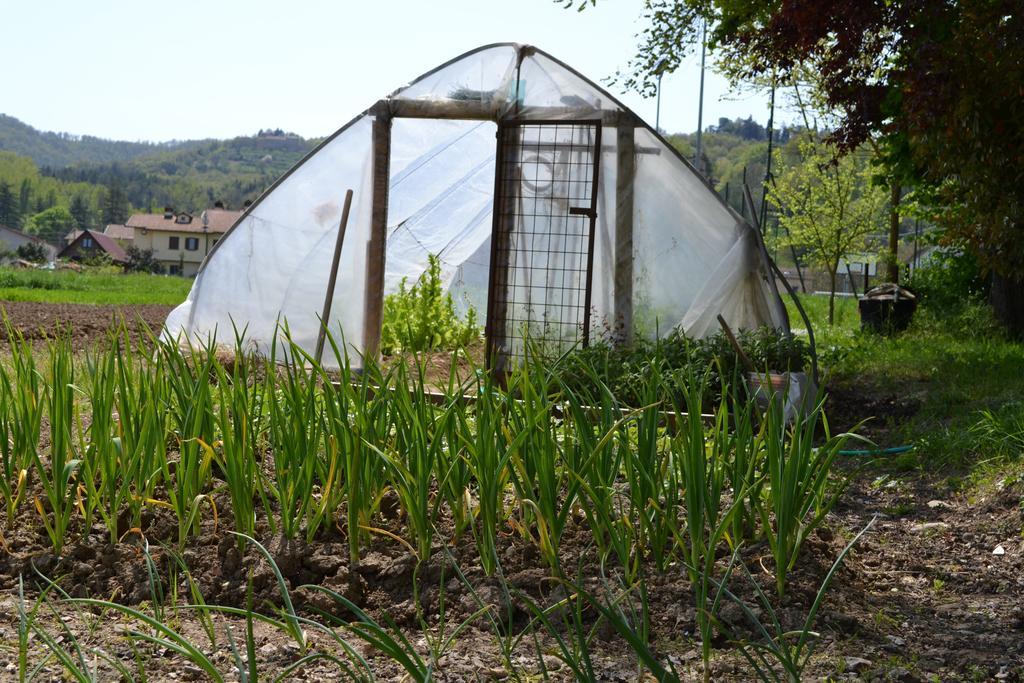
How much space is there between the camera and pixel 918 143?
Result: 5918 millimetres

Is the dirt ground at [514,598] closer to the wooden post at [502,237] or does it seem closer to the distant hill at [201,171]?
the wooden post at [502,237]

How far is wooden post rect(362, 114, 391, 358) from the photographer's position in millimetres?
6742

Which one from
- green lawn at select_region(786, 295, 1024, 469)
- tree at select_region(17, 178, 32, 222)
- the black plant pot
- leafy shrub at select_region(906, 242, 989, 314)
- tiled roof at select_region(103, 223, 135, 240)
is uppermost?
tree at select_region(17, 178, 32, 222)

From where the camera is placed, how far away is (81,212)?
101 metres

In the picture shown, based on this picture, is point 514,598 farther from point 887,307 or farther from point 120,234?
point 120,234

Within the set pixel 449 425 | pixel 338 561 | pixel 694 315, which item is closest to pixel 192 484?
pixel 338 561

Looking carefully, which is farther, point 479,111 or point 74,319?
point 74,319

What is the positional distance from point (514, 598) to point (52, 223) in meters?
112

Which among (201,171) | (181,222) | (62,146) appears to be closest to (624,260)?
(181,222)

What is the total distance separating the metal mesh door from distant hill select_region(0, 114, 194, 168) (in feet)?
624

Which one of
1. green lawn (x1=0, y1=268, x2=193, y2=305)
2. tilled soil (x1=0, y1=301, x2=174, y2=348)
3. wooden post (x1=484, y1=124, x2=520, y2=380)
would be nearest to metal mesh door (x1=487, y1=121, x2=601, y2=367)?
wooden post (x1=484, y1=124, x2=520, y2=380)

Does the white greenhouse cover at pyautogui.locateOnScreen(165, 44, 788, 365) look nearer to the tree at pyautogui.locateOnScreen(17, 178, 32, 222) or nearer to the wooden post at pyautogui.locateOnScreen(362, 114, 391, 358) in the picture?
the wooden post at pyautogui.locateOnScreen(362, 114, 391, 358)

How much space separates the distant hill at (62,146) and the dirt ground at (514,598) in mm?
194196

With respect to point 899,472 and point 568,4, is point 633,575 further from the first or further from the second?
point 568,4
